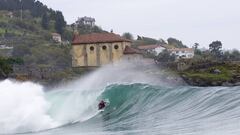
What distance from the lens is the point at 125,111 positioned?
30078mm

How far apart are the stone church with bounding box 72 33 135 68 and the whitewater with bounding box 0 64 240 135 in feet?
199

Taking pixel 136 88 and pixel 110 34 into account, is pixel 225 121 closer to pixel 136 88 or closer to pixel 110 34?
pixel 136 88

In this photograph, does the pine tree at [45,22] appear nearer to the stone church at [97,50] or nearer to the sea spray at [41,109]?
the stone church at [97,50]

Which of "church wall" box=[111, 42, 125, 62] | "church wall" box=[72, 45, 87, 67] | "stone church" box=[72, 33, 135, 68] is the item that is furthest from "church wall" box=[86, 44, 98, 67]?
"church wall" box=[111, 42, 125, 62]

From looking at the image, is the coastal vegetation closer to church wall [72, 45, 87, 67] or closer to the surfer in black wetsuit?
church wall [72, 45, 87, 67]

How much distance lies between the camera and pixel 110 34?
101 m

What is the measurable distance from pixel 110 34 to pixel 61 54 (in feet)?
109

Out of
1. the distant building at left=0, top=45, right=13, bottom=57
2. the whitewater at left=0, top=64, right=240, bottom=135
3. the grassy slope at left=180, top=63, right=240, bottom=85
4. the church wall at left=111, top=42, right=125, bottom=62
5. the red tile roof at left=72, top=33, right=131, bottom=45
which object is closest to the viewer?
the whitewater at left=0, top=64, right=240, bottom=135

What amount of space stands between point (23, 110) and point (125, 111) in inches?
198

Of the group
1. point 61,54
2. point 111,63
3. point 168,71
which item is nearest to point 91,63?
point 111,63

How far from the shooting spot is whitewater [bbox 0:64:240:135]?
70.9 ft

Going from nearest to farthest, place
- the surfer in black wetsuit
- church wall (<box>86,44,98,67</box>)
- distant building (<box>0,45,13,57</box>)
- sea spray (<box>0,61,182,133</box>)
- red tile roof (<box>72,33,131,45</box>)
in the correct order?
sea spray (<box>0,61,182,133</box>) < the surfer in black wetsuit < church wall (<box>86,44,98,67</box>) < red tile roof (<box>72,33,131,45</box>) < distant building (<box>0,45,13,57</box>)

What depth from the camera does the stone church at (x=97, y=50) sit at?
98.4 metres

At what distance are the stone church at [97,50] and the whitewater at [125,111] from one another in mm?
60698
